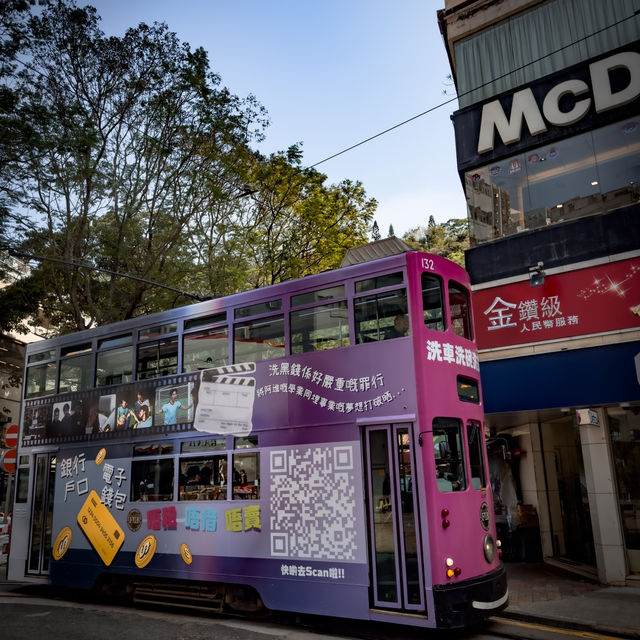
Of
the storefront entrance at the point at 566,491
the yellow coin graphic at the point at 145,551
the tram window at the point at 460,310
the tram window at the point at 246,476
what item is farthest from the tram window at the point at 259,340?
the storefront entrance at the point at 566,491

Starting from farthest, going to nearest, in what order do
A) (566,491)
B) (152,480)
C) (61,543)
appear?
(566,491) → (61,543) → (152,480)

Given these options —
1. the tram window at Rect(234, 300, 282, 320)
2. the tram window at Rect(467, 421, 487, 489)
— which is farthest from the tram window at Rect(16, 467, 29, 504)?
the tram window at Rect(467, 421, 487, 489)

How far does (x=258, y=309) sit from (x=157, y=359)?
6.70 feet

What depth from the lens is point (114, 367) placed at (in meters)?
9.48

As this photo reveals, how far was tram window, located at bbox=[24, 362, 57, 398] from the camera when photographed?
10.5 m

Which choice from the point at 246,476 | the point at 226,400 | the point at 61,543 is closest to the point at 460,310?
the point at 226,400

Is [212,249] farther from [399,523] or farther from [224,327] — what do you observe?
[399,523]

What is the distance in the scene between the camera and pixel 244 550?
24.1ft

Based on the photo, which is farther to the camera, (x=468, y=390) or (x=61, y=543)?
(x=61, y=543)

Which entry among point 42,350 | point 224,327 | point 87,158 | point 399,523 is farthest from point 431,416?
point 87,158

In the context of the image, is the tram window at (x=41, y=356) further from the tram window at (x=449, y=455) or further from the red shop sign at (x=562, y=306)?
the red shop sign at (x=562, y=306)

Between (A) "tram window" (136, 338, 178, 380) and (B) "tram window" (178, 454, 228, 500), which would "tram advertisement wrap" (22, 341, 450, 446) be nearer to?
(A) "tram window" (136, 338, 178, 380)

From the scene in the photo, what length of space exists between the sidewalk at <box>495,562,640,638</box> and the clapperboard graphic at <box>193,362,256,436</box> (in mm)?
4190

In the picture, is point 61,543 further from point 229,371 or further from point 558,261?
point 558,261
